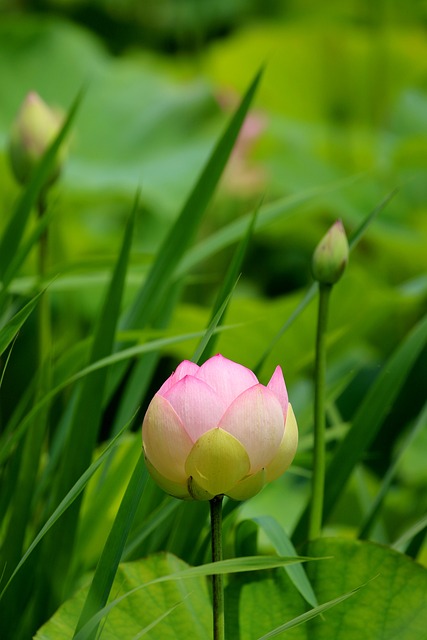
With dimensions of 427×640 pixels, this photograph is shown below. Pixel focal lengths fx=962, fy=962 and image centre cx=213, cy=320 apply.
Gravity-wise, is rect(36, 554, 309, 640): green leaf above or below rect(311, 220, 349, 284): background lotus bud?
below

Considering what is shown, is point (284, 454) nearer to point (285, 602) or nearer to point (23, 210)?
point (285, 602)

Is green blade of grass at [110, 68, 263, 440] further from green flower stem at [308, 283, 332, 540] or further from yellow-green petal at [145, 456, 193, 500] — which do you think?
yellow-green petal at [145, 456, 193, 500]

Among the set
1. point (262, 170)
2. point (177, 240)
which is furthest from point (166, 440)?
point (262, 170)

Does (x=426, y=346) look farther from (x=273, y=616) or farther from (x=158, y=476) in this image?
(x=158, y=476)

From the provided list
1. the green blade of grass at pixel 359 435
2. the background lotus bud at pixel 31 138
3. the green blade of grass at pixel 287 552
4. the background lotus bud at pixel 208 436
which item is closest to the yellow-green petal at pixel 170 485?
the background lotus bud at pixel 208 436

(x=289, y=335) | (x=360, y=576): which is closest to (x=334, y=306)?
(x=289, y=335)

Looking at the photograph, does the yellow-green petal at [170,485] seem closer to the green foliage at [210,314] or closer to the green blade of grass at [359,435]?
the green foliage at [210,314]

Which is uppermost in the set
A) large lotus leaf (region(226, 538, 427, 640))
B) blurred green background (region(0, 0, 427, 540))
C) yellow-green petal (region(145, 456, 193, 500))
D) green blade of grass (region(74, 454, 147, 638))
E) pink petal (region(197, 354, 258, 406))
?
pink petal (region(197, 354, 258, 406))

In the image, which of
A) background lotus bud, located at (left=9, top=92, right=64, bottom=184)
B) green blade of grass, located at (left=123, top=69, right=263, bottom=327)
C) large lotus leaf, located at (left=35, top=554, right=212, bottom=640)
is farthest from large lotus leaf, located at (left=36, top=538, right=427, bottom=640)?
background lotus bud, located at (left=9, top=92, right=64, bottom=184)
